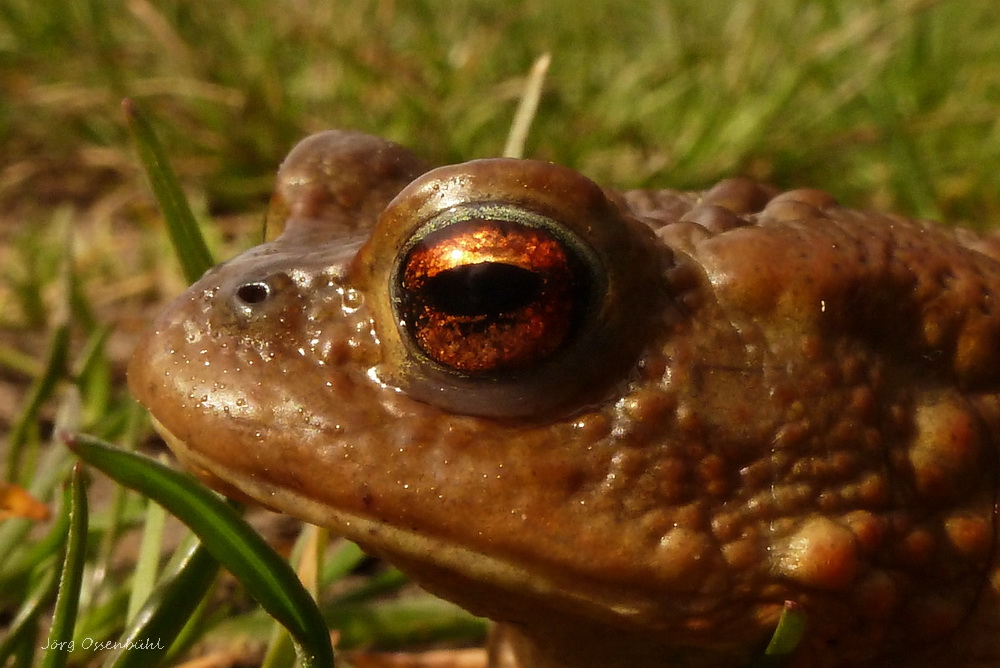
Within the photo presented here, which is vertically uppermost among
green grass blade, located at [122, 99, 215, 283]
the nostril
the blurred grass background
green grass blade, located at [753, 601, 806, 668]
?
the blurred grass background

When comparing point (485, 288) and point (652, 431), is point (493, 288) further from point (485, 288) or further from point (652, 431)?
point (652, 431)

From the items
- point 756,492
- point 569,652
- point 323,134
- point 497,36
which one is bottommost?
point 569,652

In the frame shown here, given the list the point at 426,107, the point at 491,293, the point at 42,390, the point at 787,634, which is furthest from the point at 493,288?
the point at 426,107

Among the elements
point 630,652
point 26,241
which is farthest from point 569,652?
point 26,241

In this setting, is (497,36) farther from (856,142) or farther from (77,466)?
(77,466)

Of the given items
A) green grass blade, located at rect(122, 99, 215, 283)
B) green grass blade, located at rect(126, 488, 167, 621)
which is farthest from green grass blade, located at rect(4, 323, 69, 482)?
green grass blade, located at rect(126, 488, 167, 621)

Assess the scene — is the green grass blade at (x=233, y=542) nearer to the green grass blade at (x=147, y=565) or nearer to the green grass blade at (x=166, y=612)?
the green grass blade at (x=166, y=612)

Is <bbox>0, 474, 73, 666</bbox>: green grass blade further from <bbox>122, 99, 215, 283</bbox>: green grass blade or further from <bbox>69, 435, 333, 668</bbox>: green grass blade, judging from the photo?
<bbox>122, 99, 215, 283</bbox>: green grass blade
